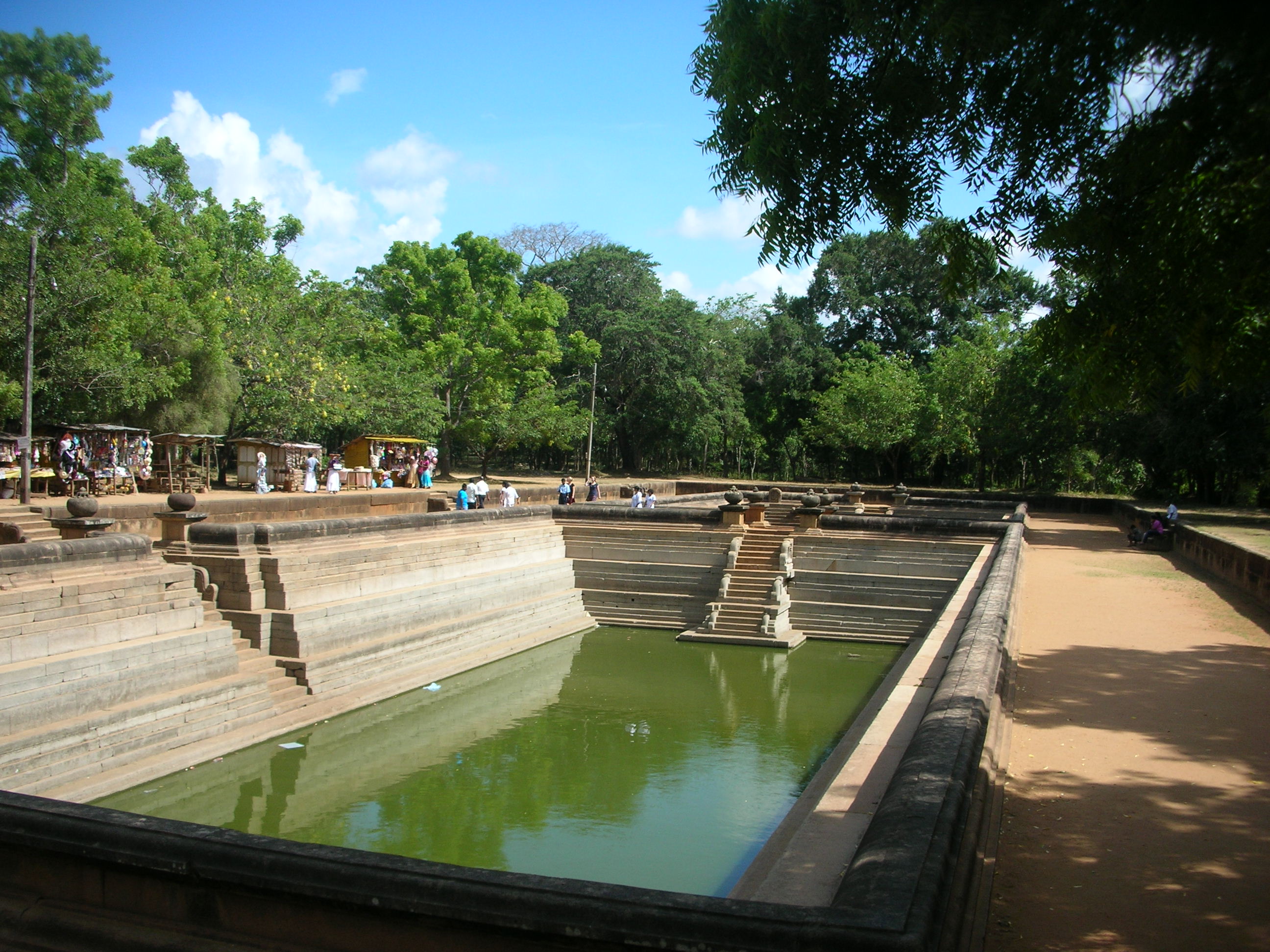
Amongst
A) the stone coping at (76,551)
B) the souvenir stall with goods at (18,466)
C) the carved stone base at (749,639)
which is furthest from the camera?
the souvenir stall with goods at (18,466)

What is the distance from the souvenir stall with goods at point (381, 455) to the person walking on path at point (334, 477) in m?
1.70

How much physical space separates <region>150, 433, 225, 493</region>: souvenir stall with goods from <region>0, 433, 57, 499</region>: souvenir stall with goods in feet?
7.18

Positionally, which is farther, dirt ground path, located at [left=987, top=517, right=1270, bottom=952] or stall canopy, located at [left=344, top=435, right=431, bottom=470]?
stall canopy, located at [left=344, top=435, right=431, bottom=470]

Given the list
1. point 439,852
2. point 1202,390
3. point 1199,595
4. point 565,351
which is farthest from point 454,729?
point 565,351

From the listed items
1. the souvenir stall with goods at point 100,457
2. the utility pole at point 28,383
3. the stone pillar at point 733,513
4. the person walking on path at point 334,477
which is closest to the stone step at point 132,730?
the utility pole at point 28,383

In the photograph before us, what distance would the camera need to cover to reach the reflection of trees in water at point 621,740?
29.9 feet

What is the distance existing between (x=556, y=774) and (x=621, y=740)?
143 centimetres

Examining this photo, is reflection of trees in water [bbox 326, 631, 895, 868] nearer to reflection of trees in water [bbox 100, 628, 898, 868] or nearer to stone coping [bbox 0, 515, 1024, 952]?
reflection of trees in water [bbox 100, 628, 898, 868]

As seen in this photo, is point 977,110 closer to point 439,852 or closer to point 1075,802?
point 1075,802

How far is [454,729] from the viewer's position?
12.0 m

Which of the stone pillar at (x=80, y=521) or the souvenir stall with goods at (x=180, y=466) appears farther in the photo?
the souvenir stall with goods at (x=180, y=466)

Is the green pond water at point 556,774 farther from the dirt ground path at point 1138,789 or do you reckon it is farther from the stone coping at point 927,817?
the dirt ground path at point 1138,789

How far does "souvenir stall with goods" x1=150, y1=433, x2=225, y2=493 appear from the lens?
21.5 m

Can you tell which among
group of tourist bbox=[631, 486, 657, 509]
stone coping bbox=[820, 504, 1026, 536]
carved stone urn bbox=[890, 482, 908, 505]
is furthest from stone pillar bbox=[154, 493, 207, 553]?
carved stone urn bbox=[890, 482, 908, 505]
